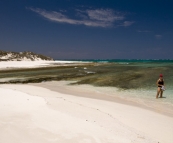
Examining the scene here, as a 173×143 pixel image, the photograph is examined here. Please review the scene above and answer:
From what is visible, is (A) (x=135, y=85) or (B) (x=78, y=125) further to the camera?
(A) (x=135, y=85)

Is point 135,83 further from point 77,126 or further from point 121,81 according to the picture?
point 77,126

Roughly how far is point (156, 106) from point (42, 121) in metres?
7.36

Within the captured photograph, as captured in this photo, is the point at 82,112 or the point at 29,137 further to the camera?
the point at 82,112

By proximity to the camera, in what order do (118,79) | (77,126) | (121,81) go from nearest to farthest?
(77,126), (121,81), (118,79)

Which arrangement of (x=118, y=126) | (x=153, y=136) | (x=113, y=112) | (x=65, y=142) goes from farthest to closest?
1. (x=113, y=112)
2. (x=118, y=126)
3. (x=153, y=136)
4. (x=65, y=142)

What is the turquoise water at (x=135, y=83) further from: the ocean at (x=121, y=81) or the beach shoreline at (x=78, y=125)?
the beach shoreline at (x=78, y=125)

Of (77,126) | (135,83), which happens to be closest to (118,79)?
(135,83)

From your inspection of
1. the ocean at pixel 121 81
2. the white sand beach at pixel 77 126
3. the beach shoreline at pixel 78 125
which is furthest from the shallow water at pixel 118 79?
the white sand beach at pixel 77 126

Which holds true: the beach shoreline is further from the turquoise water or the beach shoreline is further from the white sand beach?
the turquoise water

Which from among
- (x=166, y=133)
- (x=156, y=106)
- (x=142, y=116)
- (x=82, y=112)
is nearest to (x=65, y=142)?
(x=82, y=112)

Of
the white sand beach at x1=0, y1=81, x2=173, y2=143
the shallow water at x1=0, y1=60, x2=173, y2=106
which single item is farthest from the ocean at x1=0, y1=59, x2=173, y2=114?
the white sand beach at x1=0, y1=81, x2=173, y2=143

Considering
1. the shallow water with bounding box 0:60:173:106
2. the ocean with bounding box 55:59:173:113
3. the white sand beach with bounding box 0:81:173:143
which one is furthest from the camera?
the shallow water with bounding box 0:60:173:106

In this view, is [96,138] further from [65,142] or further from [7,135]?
[7,135]

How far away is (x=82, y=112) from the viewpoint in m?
8.35
